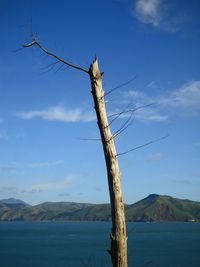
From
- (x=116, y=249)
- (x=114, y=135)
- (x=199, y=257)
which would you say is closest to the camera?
(x=116, y=249)

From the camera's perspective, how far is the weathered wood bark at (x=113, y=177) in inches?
191

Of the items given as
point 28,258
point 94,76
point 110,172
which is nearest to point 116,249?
point 110,172

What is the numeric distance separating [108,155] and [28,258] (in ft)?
335

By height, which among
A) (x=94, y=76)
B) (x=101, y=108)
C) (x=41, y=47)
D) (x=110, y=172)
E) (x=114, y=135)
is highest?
(x=41, y=47)

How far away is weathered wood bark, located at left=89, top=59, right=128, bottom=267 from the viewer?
4848 millimetres

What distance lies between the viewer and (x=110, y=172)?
16.7 ft

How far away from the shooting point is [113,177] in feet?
16.6

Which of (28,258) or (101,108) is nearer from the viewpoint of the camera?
(101,108)

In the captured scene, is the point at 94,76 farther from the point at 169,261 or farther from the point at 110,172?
the point at 169,261

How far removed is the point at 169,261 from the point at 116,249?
93153 millimetres

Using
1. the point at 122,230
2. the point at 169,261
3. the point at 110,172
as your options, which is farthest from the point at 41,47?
the point at 169,261

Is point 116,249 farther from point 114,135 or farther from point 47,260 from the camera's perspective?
point 47,260

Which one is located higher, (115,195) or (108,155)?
(108,155)

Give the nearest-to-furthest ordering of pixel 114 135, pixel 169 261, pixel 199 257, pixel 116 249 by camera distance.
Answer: pixel 116 249, pixel 114 135, pixel 169 261, pixel 199 257
